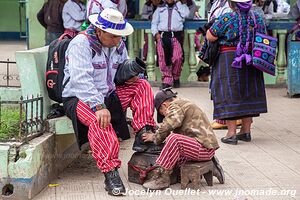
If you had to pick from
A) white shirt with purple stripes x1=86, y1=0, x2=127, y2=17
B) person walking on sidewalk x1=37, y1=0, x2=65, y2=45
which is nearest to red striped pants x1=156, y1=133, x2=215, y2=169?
white shirt with purple stripes x1=86, y1=0, x2=127, y2=17

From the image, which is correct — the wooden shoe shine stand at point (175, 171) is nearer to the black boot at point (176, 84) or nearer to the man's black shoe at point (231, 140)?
the man's black shoe at point (231, 140)

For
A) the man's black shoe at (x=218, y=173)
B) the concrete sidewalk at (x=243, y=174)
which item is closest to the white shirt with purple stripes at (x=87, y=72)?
the concrete sidewalk at (x=243, y=174)

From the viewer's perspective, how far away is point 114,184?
5965mm

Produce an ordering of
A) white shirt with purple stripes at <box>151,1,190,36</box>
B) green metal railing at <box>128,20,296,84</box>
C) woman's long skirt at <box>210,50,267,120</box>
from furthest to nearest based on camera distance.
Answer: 1. green metal railing at <box>128,20,296,84</box>
2. white shirt with purple stripes at <box>151,1,190,36</box>
3. woman's long skirt at <box>210,50,267,120</box>

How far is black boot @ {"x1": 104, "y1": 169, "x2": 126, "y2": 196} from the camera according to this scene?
234 inches

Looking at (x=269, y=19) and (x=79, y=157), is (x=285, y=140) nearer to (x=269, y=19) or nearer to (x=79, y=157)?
(x=79, y=157)

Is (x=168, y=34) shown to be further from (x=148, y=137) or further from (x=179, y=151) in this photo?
(x=179, y=151)

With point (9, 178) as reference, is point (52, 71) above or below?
above

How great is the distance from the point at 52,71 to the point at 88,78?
478 mm

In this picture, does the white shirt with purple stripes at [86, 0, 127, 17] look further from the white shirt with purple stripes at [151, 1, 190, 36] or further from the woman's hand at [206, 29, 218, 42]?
the white shirt with purple stripes at [151, 1, 190, 36]

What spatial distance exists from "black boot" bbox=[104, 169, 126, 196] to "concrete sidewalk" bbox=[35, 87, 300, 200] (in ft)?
0.19

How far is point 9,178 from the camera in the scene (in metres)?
5.81

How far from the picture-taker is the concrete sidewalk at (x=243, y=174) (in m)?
6.03

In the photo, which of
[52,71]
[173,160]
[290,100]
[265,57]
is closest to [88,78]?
[52,71]
